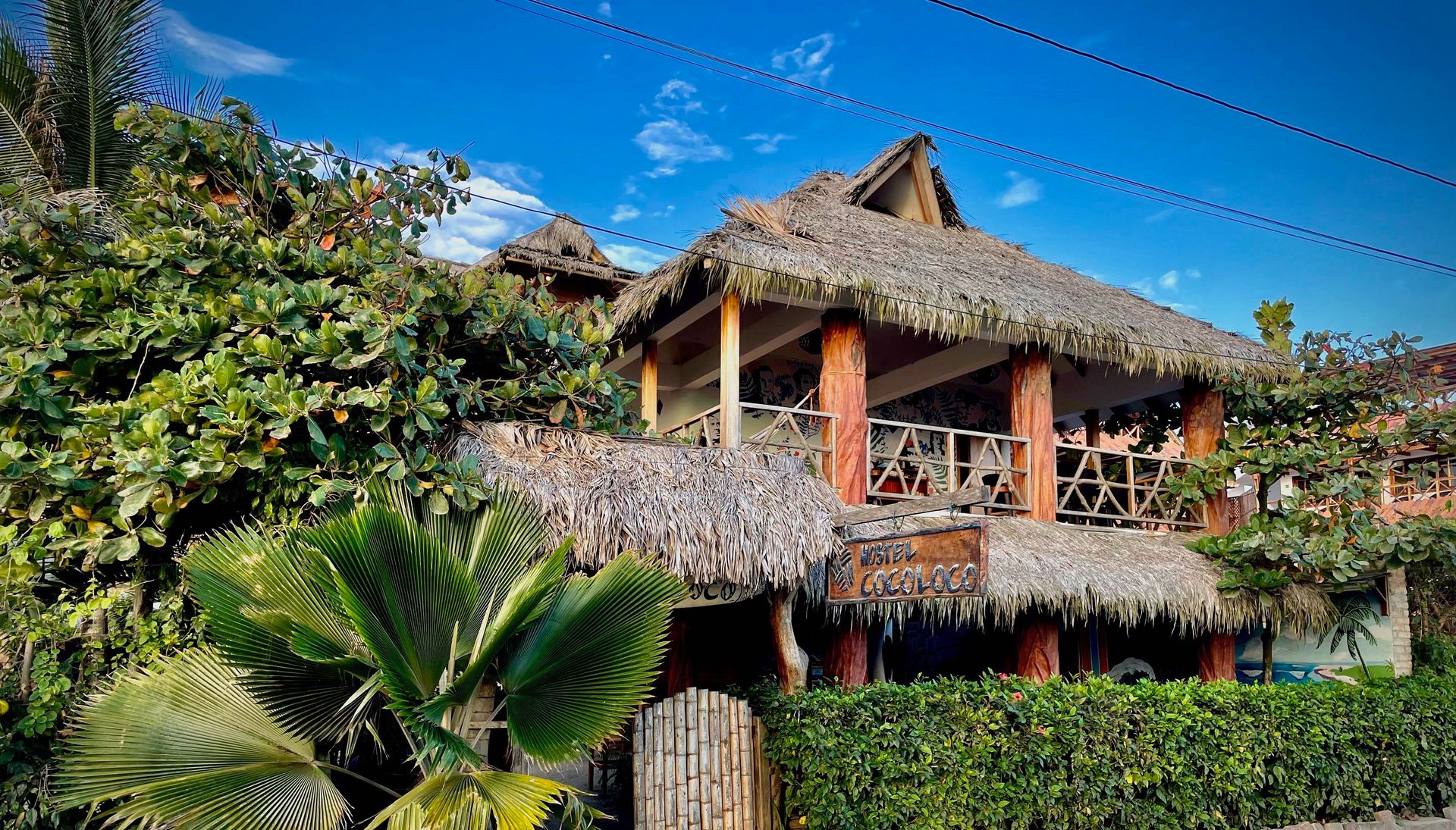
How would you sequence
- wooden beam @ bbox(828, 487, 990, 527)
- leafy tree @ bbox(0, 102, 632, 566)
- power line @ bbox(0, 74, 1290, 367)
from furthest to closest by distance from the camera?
1. power line @ bbox(0, 74, 1290, 367)
2. wooden beam @ bbox(828, 487, 990, 527)
3. leafy tree @ bbox(0, 102, 632, 566)

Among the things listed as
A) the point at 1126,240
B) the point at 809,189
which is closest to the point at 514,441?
the point at 809,189

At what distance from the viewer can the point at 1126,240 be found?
52.0 ft

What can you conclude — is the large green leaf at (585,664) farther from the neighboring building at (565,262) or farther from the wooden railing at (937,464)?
the neighboring building at (565,262)

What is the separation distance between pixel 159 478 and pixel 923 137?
30.0 ft

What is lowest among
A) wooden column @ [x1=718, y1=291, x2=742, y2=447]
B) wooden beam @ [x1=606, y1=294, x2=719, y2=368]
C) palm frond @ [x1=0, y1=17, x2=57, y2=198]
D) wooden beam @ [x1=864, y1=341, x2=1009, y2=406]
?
wooden column @ [x1=718, y1=291, x2=742, y2=447]

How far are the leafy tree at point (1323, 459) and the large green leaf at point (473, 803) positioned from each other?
26.5 feet

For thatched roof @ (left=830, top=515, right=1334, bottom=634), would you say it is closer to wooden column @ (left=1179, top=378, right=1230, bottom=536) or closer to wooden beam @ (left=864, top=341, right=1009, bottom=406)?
wooden column @ (left=1179, top=378, right=1230, bottom=536)

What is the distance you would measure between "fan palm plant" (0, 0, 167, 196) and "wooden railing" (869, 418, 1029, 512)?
24.4ft

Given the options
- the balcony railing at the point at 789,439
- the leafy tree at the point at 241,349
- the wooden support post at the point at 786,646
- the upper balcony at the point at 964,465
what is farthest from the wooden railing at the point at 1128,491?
the leafy tree at the point at 241,349

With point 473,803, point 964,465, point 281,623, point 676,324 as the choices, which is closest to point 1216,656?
point 964,465

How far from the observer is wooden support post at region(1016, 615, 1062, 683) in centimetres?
965

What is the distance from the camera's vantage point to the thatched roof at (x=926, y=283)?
883 cm

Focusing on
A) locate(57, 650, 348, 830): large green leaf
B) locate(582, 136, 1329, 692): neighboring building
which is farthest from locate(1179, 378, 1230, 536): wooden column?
locate(57, 650, 348, 830): large green leaf

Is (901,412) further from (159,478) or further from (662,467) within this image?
(159,478)
